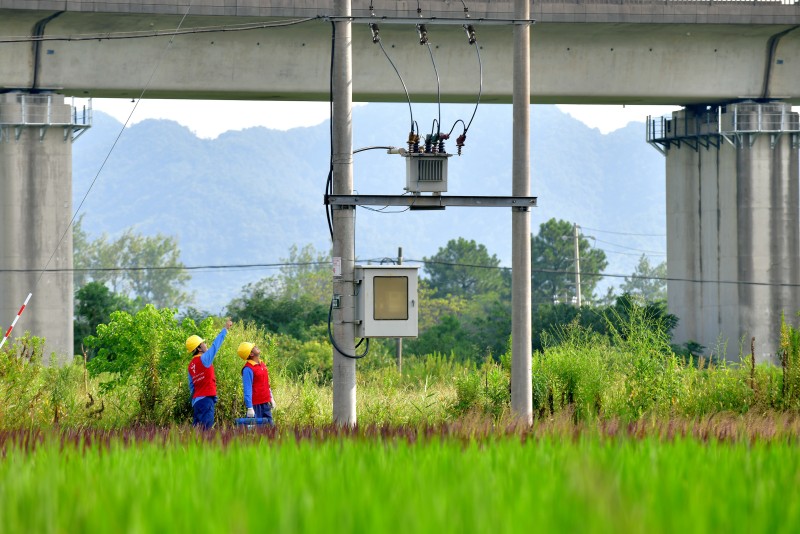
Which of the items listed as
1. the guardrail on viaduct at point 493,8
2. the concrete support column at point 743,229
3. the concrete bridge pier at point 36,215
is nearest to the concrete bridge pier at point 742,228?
the concrete support column at point 743,229

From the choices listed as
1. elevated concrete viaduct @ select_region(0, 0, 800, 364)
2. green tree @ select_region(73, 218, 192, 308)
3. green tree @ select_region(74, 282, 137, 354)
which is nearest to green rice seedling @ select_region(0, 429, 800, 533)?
elevated concrete viaduct @ select_region(0, 0, 800, 364)

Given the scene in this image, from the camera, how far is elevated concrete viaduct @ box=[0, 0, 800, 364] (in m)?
40.4

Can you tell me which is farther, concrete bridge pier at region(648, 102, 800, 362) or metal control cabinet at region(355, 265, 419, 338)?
concrete bridge pier at region(648, 102, 800, 362)

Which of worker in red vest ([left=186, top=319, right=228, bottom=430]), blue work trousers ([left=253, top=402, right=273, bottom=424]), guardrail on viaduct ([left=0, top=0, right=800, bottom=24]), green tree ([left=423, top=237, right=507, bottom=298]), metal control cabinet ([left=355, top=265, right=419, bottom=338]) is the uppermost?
guardrail on viaduct ([left=0, top=0, right=800, bottom=24])

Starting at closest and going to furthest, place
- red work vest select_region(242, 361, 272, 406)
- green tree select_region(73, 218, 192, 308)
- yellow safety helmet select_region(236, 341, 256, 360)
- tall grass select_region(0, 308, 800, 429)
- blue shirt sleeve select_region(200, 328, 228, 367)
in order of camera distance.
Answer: blue shirt sleeve select_region(200, 328, 228, 367) < red work vest select_region(242, 361, 272, 406) < yellow safety helmet select_region(236, 341, 256, 360) < tall grass select_region(0, 308, 800, 429) < green tree select_region(73, 218, 192, 308)

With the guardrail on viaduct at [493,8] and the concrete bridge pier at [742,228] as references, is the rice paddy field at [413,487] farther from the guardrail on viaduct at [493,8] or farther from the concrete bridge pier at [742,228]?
the concrete bridge pier at [742,228]

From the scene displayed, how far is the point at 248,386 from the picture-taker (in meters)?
19.2

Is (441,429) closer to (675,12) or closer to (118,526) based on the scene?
(118,526)

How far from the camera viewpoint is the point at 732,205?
4641 cm

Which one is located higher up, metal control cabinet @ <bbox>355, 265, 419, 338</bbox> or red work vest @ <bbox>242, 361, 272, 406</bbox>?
metal control cabinet @ <bbox>355, 265, 419, 338</bbox>

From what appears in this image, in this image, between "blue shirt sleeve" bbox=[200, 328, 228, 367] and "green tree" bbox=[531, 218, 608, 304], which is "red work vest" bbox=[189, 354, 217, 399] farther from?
"green tree" bbox=[531, 218, 608, 304]

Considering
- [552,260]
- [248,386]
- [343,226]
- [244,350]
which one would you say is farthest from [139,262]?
[343,226]

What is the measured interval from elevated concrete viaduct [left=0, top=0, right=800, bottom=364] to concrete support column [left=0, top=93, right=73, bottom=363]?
0.16 ft

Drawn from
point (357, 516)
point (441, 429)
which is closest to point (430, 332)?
point (441, 429)
